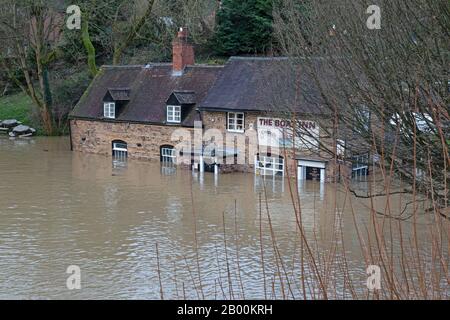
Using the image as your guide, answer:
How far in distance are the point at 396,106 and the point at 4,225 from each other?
11.4 m

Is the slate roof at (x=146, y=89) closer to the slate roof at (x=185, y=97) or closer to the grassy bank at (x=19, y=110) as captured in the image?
the slate roof at (x=185, y=97)

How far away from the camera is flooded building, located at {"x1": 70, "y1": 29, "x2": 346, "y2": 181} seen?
25312mm

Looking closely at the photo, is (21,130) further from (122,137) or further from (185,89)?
(185,89)

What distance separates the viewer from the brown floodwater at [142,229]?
13164mm

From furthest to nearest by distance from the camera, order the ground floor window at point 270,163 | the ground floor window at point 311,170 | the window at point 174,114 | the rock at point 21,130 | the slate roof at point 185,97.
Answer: the rock at point 21,130 → the window at point 174,114 → the slate roof at point 185,97 → the ground floor window at point 270,163 → the ground floor window at point 311,170

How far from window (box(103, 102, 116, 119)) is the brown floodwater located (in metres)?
2.80

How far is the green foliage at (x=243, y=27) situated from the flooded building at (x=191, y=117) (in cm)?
911

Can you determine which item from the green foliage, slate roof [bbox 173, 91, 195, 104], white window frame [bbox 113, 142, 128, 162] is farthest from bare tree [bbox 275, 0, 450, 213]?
the green foliage

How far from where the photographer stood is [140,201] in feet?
70.1

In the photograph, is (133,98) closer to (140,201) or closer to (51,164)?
(51,164)

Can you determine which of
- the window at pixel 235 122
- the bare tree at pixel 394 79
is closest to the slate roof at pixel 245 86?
the window at pixel 235 122

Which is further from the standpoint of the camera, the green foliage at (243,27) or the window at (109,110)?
the green foliage at (243,27)

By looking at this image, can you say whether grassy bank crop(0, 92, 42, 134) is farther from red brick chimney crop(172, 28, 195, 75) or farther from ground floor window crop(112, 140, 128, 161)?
red brick chimney crop(172, 28, 195, 75)

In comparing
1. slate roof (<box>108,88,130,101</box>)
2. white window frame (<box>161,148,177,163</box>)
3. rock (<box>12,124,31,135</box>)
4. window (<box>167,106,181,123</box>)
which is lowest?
white window frame (<box>161,148,177,163</box>)
